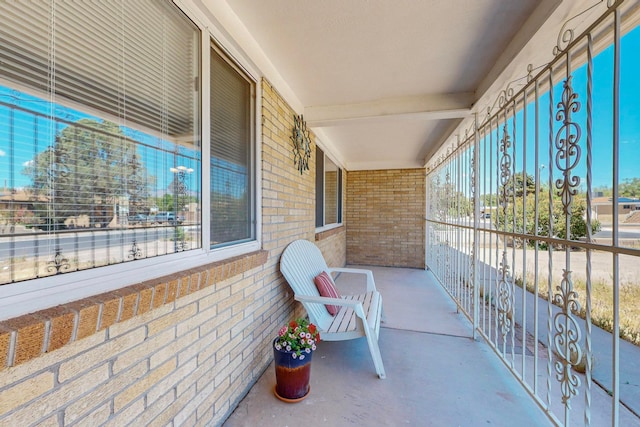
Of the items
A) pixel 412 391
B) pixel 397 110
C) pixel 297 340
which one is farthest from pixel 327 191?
pixel 412 391

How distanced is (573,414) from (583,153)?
1686 millimetres

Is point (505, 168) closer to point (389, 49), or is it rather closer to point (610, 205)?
point (610, 205)

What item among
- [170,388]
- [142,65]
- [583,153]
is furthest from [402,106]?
[170,388]

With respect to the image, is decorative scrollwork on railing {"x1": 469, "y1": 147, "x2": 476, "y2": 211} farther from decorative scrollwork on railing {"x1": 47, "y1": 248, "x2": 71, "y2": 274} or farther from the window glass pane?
decorative scrollwork on railing {"x1": 47, "y1": 248, "x2": 71, "y2": 274}

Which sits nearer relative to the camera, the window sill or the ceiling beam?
the window sill

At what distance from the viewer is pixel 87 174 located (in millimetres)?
1041

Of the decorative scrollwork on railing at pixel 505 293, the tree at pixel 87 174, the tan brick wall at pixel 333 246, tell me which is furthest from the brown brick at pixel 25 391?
the tan brick wall at pixel 333 246

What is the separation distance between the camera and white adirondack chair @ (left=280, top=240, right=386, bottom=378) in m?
2.14

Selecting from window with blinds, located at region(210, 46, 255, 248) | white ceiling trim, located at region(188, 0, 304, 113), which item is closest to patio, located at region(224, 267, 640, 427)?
window with blinds, located at region(210, 46, 255, 248)

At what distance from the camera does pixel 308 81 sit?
2.57 m

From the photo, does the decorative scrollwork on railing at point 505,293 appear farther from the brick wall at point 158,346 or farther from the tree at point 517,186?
the brick wall at point 158,346

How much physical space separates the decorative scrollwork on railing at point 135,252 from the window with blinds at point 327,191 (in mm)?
3341

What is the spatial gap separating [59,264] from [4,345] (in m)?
0.30

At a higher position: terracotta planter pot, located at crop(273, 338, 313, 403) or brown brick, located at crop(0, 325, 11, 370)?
brown brick, located at crop(0, 325, 11, 370)
